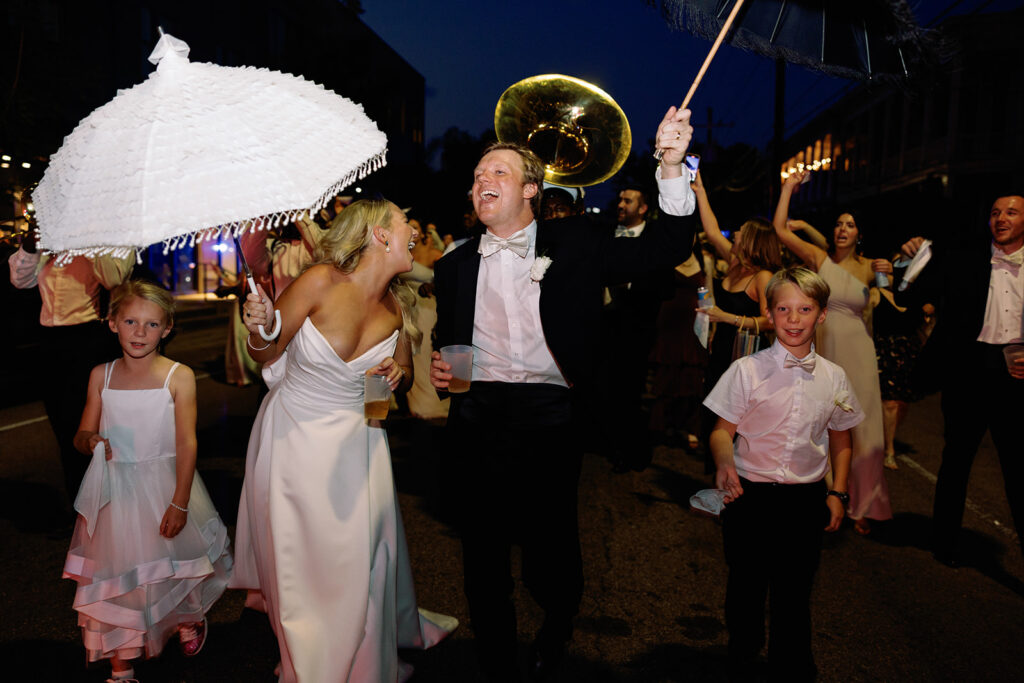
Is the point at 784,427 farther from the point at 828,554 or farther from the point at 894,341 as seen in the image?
the point at 894,341

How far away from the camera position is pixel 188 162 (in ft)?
6.29

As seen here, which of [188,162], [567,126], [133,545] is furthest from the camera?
[567,126]

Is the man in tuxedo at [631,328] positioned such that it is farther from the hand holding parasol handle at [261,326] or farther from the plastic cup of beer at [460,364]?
the hand holding parasol handle at [261,326]

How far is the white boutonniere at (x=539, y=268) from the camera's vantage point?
2945 millimetres

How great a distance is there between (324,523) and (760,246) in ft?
13.2

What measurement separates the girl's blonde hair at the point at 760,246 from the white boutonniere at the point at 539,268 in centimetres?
304

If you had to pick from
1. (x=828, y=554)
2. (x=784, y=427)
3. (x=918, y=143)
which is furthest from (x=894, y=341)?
(x=918, y=143)

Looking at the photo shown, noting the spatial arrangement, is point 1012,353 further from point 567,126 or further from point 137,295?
point 137,295

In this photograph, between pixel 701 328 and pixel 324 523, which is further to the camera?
pixel 701 328

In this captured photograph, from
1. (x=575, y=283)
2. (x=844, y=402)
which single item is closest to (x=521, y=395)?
(x=575, y=283)

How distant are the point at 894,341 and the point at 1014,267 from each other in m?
2.39

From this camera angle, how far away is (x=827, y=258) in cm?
534

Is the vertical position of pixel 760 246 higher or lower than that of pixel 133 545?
higher

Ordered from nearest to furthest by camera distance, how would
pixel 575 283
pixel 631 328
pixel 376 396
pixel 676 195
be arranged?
1. pixel 676 195
2. pixel 376 396
3. pixel 575 283
4. pixel 631 328
